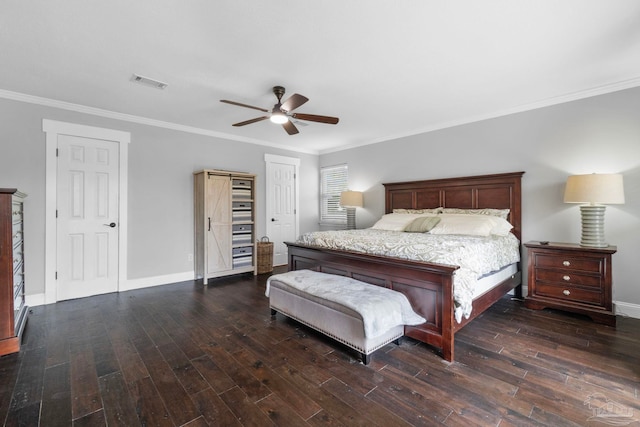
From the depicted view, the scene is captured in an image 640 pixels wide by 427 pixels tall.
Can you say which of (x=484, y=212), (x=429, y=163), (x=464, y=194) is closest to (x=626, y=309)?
(x=484, y=212)

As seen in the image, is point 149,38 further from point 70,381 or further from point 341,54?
point 70,381

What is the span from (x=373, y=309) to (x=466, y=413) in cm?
79

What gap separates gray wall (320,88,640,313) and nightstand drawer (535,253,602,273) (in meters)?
0.50

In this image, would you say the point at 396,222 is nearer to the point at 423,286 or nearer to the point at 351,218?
the point at 351,218

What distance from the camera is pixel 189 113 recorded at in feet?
13.0

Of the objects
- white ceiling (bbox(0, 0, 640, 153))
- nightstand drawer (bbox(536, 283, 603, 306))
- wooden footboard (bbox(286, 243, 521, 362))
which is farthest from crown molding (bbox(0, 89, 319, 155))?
nightstand drawer (bbox(536, 283, 603, 306))

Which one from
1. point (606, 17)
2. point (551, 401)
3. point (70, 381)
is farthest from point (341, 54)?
point (70, 381)

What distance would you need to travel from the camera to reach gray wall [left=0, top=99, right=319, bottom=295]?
132 inches

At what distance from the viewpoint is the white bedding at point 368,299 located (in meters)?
2.10

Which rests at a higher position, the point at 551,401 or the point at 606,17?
the point at 606,17

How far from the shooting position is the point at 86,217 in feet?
12.5

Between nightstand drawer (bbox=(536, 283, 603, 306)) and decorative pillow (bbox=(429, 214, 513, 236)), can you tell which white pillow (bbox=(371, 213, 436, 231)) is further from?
nightstand drawer (bbox=(536, 283, 603, 306))

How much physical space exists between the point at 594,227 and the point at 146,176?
5615 millimetres

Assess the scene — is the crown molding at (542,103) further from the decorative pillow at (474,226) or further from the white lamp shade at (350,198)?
the decorative pillow at (474,226)
